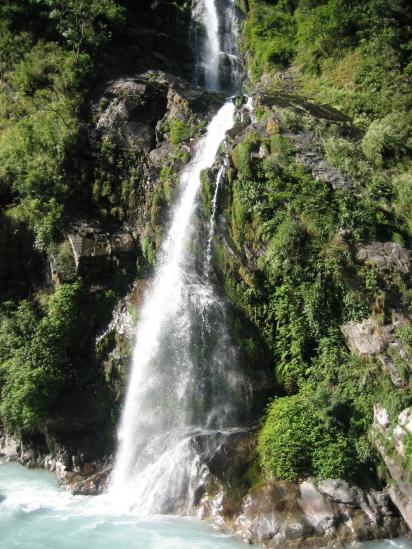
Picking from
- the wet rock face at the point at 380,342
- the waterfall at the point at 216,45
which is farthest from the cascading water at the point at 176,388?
the waterfall at the point at 216,45

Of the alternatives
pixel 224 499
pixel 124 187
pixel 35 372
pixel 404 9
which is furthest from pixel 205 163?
pixel 404 9

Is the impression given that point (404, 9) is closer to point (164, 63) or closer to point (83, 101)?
point (164, 63)

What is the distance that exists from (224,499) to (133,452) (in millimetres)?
2832

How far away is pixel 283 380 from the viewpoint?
39.7 ft

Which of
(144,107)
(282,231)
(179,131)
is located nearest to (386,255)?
(282,231)

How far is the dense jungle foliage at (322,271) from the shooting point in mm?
10523

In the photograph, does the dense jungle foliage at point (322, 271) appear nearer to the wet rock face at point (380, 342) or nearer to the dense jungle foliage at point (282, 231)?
the dense jungle foliage at point (282, 231)

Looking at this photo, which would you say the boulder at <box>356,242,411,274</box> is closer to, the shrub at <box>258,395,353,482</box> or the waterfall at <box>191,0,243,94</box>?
the shrub at <box>258,395,353,482</box>

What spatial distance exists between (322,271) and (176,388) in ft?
14.9

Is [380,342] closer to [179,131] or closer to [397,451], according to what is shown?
[397,451]

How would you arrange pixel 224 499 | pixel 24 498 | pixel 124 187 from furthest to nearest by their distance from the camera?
pixel 124 187 < pixel 24 498 < pixel 224 499

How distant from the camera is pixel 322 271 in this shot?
39.0 ft

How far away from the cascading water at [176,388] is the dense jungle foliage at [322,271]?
94 cm

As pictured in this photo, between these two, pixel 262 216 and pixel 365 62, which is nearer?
pixel 262 216
